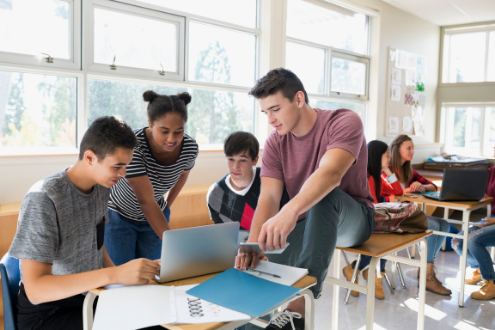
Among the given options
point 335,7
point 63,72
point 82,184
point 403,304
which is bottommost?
point 403,304

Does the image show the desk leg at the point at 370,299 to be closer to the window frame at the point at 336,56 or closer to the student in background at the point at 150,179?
the student in background at the point at 150,179

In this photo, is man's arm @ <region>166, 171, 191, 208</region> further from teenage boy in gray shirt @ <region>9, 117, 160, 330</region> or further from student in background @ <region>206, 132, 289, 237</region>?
teenage boy in gray shirt @ <region>9, 117, 160, 330</region>

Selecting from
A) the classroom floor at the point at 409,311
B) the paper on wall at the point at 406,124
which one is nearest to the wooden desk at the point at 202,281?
the classroom floor at the point at 409,311

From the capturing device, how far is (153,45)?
10.7 ft

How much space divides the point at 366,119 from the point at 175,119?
408 cm

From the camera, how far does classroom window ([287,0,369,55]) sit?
440 cm

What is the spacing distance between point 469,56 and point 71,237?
6.59 metres

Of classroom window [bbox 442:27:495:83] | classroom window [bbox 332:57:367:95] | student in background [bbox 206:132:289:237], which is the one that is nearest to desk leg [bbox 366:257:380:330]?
student in background [bbox 206:132:289:237]

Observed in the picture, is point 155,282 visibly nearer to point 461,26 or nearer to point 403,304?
point 403,304

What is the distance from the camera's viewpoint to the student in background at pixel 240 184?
83.7 inches

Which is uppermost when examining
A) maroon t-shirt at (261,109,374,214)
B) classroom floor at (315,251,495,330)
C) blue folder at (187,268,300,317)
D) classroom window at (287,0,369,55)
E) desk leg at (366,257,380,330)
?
classroom window at (287,0,369,55)

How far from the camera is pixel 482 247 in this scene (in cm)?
299

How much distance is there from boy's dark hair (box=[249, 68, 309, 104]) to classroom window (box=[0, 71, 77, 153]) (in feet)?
5.80

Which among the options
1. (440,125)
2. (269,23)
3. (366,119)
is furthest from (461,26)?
(269,23)
